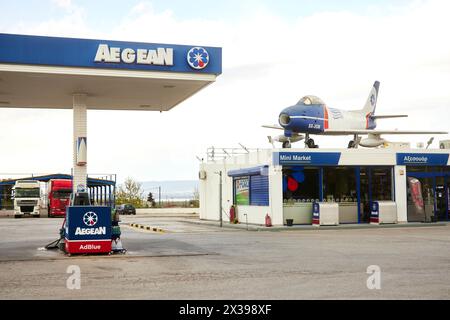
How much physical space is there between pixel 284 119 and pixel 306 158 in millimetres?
2931

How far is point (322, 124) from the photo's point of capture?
1308 inches

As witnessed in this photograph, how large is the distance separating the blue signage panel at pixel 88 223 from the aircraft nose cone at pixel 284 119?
17415 millimetres

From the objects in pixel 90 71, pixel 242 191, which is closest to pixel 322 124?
pixel 242 191

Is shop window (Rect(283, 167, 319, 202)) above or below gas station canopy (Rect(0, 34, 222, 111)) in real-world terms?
below

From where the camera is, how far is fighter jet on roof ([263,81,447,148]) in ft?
106

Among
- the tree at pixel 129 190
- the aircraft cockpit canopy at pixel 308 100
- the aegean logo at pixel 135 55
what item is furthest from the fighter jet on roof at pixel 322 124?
the tree at pixel 129 190

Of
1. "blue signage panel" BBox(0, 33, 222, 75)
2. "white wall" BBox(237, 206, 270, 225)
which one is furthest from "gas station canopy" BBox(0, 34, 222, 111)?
"white wall" BBox(237, 206, 270, 225)

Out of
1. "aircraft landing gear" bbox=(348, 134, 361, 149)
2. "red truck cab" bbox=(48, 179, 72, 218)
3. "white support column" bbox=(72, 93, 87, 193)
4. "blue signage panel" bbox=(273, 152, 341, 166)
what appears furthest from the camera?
Result: "red truck cab" bbox=(48, 179, 72, 218)

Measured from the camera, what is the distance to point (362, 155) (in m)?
32.2

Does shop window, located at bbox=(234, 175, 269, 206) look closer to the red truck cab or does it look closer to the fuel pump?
the fuel pump

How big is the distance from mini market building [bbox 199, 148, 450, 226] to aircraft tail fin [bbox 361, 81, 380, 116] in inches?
185

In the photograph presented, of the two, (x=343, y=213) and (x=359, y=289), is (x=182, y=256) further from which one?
(x=343, y=213)

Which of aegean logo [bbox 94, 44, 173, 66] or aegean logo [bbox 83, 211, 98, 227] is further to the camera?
aegean logo [bbox 94, 44, 173, 66]

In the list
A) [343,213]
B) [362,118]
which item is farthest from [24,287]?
[362,118]
